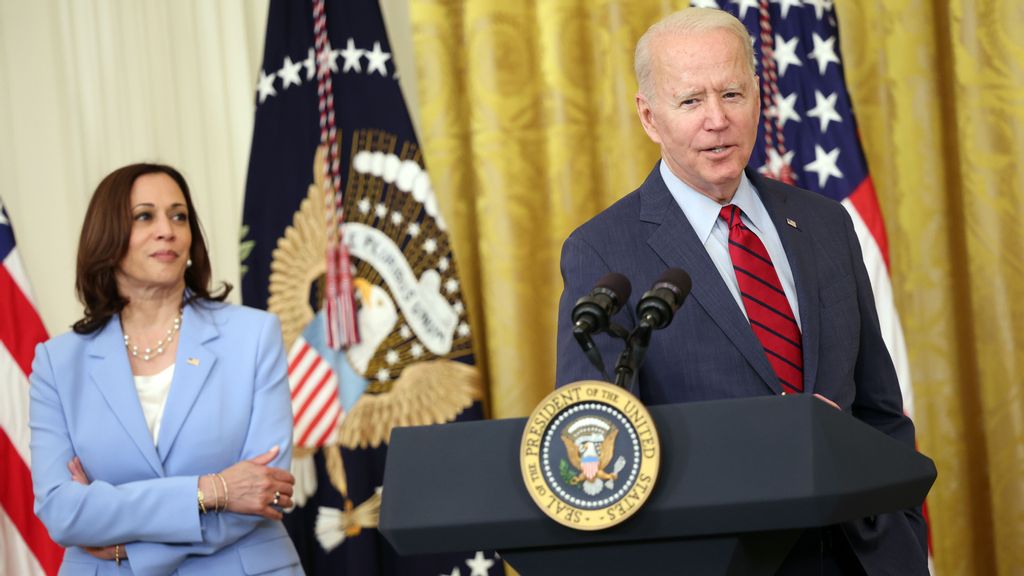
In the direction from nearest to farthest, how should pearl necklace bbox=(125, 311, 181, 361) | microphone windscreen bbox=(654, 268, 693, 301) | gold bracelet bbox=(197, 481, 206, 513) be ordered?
microphone windscreen bbox=(654, 268, 693, 301) < gold bracelet bbox=(197, 481, 206, 513) < pearl necklace bbox=(125, 311, 181, 361)

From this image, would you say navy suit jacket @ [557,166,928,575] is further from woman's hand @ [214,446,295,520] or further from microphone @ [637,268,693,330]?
woman's hand @ [214,446,295,520]

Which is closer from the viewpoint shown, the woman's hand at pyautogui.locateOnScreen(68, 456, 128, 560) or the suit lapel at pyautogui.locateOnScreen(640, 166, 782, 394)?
the suit lapel at pyautogui.locateOnScreen(640, 166, 782, 394)

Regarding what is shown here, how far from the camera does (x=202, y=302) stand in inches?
127

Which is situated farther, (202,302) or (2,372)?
(2,372)

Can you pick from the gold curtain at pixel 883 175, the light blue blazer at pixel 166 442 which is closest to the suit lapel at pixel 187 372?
the light blue blazer at pixel 166 442

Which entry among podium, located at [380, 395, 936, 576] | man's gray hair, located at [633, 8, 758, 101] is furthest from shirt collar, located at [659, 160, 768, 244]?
podium, located at [380, 395, 936, 576]

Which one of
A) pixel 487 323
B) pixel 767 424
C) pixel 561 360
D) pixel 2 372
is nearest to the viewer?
pixel 767 424

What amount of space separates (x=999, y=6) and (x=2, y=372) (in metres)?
3.49

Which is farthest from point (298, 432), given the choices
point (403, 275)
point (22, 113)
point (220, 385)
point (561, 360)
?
point (561, 360)

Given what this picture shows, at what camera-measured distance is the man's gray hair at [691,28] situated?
1.93 metres

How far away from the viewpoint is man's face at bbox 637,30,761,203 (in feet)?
6.25

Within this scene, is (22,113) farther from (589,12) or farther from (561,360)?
(561,360)

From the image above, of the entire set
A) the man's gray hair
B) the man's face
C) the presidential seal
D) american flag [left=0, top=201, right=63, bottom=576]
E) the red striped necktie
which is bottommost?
american flag [left=0, top=201, right=63, bottom=576]

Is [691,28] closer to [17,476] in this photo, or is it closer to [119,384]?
[119,384]
